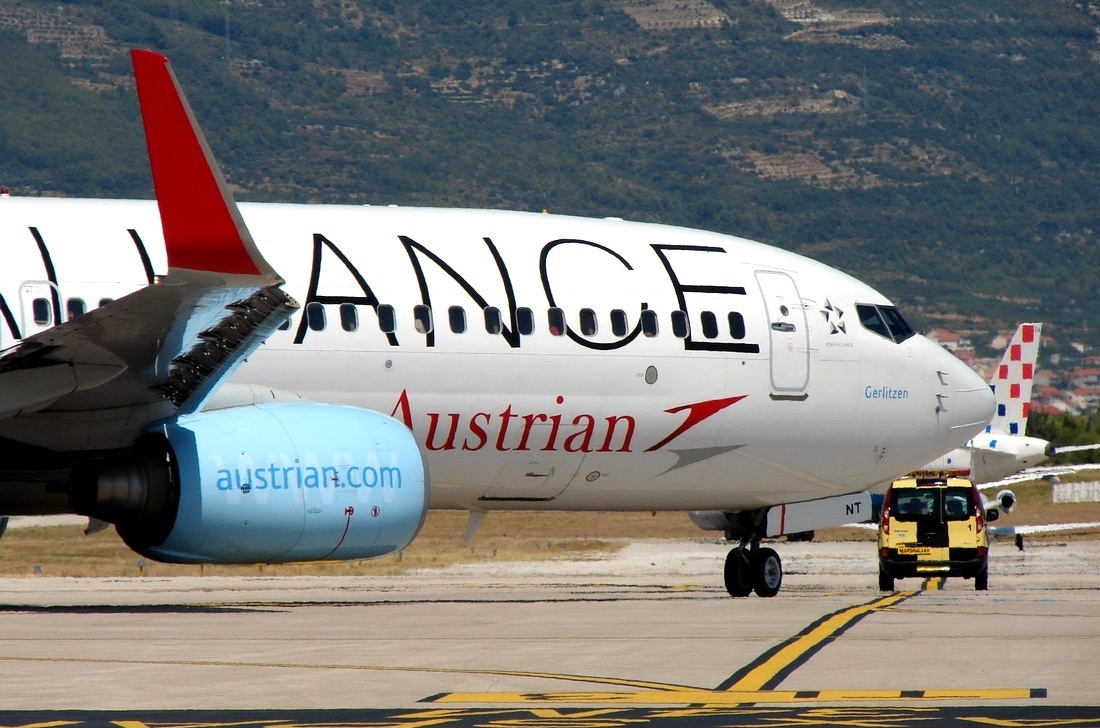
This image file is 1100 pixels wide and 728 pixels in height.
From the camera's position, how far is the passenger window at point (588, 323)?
20.0 m

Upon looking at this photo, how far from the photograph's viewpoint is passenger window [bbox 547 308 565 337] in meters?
19.8

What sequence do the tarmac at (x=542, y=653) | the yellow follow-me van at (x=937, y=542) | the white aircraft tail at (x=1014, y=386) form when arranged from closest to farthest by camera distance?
the tarmac at (x=542, y=653)
the yellow follow-me van at (x=937, y=542)
the white aircraft tail at (x=1014, y=386)

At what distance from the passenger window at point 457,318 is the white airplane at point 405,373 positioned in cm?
2

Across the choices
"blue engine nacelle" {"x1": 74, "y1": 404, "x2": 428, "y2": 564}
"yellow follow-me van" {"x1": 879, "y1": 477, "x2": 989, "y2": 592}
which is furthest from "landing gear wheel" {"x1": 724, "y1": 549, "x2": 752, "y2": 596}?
"blue engine nacelle" {"x1": 74, "y1": 404, "x2": 428, "y2": 564}

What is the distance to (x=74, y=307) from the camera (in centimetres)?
1731

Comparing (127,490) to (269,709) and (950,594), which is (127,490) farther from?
(950,594)

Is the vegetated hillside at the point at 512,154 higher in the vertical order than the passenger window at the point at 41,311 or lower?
lower

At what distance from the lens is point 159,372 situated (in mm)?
14555

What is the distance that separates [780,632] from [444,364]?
4.72m

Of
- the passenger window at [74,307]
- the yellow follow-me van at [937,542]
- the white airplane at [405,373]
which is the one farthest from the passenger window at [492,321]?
the yellow follow-me van at [937,542]

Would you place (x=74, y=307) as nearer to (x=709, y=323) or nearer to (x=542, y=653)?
(x=542, y=653)

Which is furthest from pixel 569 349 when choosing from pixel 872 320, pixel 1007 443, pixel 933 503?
pixel 1007 443

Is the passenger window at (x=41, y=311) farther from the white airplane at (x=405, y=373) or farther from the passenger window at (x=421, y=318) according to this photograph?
the passenger window at (x=421, y=318)

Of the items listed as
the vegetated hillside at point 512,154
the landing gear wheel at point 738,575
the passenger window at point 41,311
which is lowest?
the vegetated hillside at point 512,154
